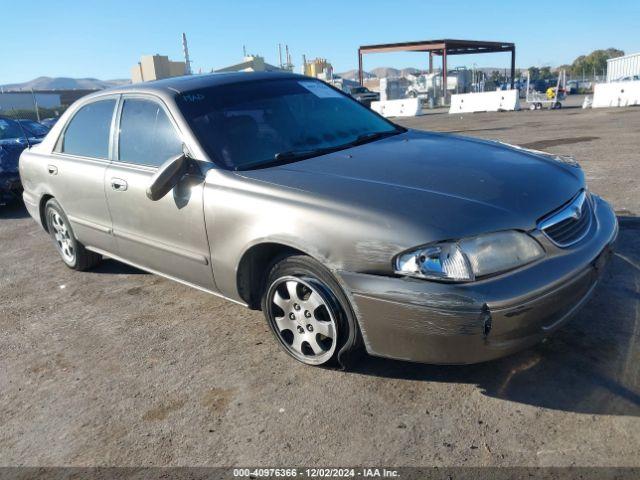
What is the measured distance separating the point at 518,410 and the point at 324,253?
3.84ft

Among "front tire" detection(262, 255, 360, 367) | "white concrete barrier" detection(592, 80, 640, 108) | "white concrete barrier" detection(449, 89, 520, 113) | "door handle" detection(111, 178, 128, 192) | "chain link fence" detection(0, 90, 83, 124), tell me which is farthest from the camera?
"chain link fence" detection(0, 90, 83, 124)

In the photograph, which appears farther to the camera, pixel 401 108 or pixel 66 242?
pixel 401 108

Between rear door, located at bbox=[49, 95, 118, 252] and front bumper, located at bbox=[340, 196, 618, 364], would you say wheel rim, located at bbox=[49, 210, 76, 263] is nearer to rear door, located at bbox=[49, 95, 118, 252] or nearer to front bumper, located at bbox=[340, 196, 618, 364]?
rear door, located at bbox=[49, 95, 118, 252]

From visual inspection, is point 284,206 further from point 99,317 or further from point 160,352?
point 99,317

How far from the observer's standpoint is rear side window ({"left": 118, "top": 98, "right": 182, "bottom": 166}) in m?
3.49

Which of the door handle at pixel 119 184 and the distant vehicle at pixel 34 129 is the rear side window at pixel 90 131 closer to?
the door handle at pixel 119 184

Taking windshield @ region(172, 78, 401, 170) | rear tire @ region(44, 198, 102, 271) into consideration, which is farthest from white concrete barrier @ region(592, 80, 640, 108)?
rear tire @ region(44, 198, 102, 271)

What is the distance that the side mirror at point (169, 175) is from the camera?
3119mm

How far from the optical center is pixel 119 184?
3818 millimetres

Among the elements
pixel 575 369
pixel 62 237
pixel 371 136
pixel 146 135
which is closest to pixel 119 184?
pixel 146 135

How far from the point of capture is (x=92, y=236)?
443 centimetres

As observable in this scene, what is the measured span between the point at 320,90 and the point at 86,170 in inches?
77.5

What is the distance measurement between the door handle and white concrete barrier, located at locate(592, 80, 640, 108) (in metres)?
22.7

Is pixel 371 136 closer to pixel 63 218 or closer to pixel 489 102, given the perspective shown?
pixel 63 218
